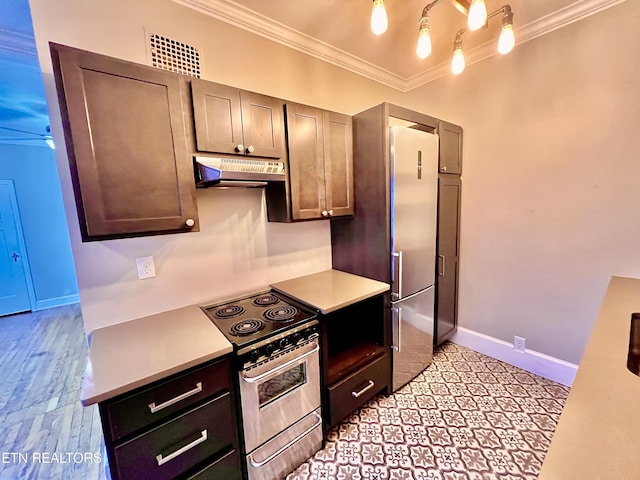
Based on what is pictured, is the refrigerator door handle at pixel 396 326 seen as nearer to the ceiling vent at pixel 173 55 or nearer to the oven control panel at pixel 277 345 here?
the oven control panel at pixel 277 345

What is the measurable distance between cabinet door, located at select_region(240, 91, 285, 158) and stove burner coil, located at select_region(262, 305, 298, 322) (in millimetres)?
998

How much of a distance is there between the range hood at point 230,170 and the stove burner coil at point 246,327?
2.70 ft

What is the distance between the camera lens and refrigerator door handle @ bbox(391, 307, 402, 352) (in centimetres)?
205

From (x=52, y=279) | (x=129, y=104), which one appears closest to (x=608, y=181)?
(x=129, y=104)

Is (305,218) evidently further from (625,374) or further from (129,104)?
(625,374)

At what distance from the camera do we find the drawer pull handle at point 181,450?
1.13 metres

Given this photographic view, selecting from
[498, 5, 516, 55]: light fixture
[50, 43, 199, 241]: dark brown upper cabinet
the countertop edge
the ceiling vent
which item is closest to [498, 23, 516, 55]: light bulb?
[498, 5, 516, 55]: light fixture

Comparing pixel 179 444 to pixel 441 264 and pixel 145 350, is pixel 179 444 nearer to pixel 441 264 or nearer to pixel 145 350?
pixel 145 350

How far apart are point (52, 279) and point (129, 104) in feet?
16.8

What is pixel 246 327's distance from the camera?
1.49 metres

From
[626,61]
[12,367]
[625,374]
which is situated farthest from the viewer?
[12,367]

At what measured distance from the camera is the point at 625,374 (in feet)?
2.96

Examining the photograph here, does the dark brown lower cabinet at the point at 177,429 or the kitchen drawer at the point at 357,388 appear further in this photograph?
the kitchen drawer at the point at 357,388

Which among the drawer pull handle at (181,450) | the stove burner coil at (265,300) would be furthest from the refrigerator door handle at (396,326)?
the drawer pull handle at (181,450)
